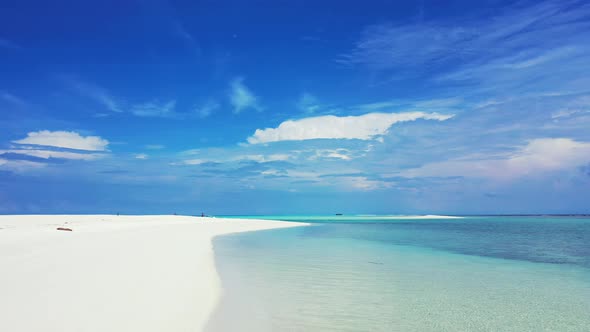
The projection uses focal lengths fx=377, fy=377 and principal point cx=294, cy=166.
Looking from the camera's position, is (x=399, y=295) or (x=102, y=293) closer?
(x=102, y=293)

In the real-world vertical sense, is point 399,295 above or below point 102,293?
below

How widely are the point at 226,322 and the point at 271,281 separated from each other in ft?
17.4

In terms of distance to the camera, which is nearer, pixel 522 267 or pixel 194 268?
pixel 194 268

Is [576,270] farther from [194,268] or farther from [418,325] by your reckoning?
[194,268]

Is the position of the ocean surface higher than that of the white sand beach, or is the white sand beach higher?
the white sand beach

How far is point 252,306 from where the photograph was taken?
1003cm

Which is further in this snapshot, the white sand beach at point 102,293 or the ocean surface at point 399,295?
the ocean surface at point 399,295

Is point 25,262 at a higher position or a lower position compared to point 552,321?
higher

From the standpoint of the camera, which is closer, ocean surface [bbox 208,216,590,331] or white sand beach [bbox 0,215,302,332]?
white sand beach [bbox 0,215,302,332]

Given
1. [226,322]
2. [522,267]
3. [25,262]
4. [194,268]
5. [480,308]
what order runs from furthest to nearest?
1. [522,267]
2. [194,268]
3. [25,262]
4. [480,308]
5. [226,322]

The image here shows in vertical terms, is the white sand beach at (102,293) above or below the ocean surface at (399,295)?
above

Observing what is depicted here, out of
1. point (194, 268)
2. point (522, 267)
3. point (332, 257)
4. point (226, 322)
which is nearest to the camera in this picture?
point (226, 322)

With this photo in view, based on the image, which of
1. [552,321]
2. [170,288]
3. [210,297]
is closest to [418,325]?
[552,321]

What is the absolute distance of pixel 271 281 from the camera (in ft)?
45.0
